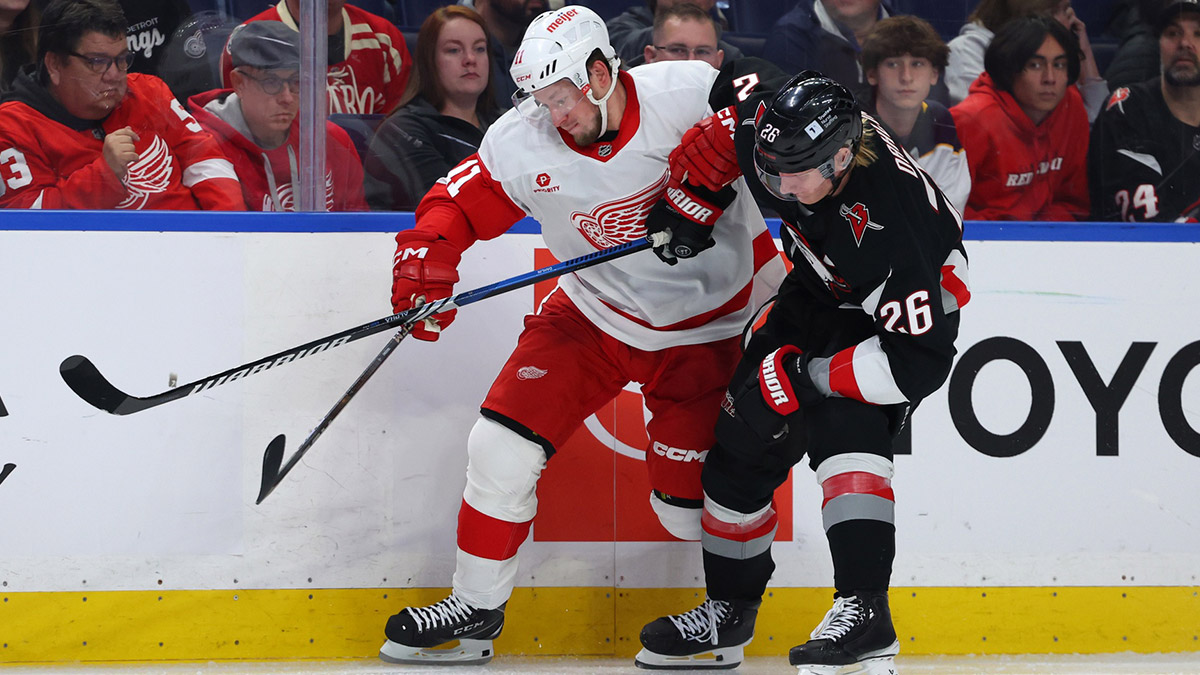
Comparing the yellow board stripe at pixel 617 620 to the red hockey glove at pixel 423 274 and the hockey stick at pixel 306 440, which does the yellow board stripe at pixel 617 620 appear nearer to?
the hockey stick at pixel 306 440

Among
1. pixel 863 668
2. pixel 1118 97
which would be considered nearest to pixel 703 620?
pixel 863 668

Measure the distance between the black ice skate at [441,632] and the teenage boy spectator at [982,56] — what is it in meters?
1.72

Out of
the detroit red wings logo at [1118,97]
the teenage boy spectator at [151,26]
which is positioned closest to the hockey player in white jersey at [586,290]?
the teenage boy spectator at [151,26]

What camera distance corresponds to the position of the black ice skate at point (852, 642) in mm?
1864

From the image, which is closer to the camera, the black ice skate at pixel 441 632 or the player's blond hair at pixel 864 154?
the player's blond hair at pixel 864 154

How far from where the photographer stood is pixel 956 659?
8.46 ft

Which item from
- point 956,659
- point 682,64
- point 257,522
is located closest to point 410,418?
point 257,522

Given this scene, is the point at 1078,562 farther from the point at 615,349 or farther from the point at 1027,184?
the point at 615,349

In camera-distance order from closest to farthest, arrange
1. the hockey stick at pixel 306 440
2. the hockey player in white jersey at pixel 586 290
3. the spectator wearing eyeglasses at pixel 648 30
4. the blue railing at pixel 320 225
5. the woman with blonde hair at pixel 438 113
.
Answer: the hockey player in white jersey at pixel 586 290
the hockey stick at pixel 306 440
the blue railing at pixel 320 225
the woman with blonde hair at pixel 438 113
the spectator wearing eyeglasses at pixel 648 30

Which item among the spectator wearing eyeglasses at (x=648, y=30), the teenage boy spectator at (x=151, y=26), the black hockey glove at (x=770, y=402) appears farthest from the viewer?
the spectator wearing eyeglasses at (x=648, y=30)

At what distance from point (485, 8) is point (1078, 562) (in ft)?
6.30

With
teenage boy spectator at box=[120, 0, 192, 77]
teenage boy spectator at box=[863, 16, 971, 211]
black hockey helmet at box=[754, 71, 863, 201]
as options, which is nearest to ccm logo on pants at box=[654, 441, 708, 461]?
black hockey helmet at box=[754, 71, 863, 201]

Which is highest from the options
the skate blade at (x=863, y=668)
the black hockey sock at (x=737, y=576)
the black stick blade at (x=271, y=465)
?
the black stick blade at (x=271, y=465)

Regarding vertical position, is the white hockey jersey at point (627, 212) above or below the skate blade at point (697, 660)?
above
